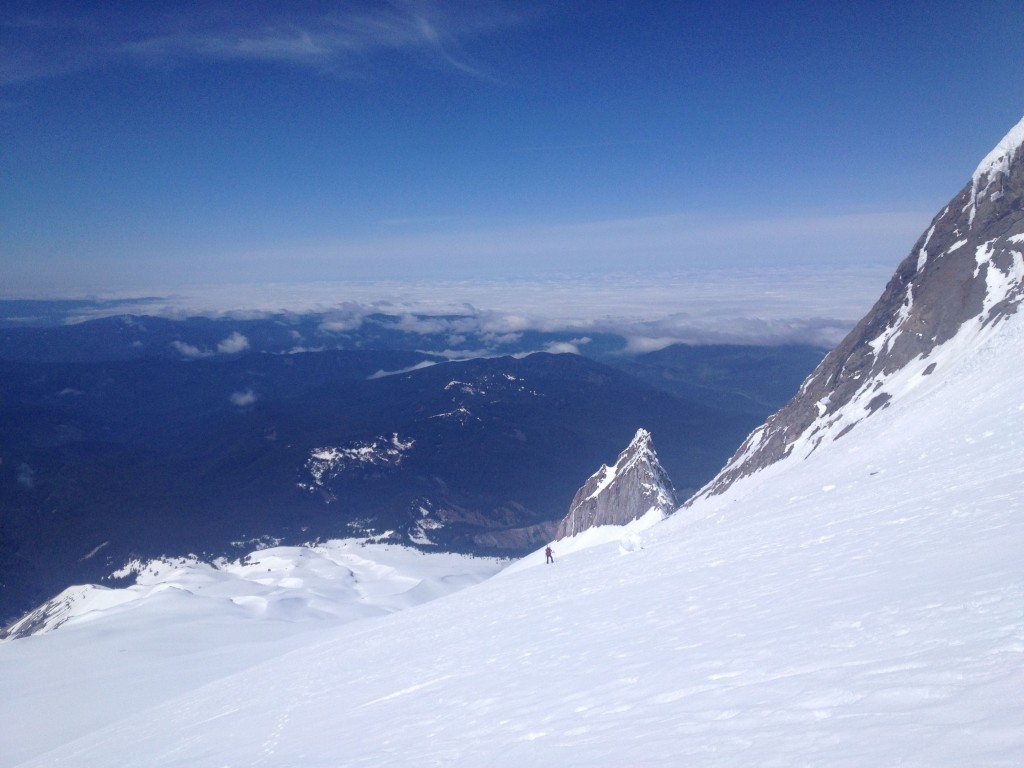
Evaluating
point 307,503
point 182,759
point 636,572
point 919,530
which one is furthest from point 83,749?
point 307,503

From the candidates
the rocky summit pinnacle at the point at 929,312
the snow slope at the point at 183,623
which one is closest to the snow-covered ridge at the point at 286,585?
the snow slope at the point at 183,623

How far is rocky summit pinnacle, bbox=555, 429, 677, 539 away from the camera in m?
63.8

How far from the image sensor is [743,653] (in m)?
9.34

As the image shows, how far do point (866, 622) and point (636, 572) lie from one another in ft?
40.6

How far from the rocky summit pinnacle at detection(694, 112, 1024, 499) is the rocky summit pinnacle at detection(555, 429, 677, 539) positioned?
A: 14416 mm

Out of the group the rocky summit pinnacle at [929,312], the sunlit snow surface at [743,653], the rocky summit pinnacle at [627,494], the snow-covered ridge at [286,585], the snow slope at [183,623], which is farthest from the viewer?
the snow-covered ridge at [286,585]

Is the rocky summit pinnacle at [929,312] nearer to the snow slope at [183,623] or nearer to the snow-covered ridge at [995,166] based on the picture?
the snow-covered ridge at [995,166]

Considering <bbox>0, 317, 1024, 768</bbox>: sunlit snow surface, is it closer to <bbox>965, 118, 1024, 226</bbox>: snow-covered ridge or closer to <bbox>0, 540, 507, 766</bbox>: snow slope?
<bbox>965, 118, 1024, 226</bbox>: snow-covered ridge

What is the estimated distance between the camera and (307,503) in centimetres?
18250

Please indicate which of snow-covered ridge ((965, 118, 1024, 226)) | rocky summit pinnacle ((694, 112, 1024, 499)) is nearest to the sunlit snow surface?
rocky summit pinnacle ((694, 112, 1024, 499))

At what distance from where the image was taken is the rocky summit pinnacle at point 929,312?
116 ft

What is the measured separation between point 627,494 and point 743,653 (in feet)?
190

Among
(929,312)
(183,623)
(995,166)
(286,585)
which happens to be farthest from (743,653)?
(286,585)

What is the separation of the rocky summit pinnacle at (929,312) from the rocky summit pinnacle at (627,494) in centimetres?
1442
